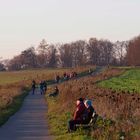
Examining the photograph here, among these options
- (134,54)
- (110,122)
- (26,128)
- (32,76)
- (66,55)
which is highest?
(66,55)

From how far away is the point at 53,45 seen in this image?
15812 centimetres

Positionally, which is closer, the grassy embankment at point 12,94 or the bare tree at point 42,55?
the grassy embankment at point 12,94

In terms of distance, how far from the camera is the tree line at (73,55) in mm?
149000

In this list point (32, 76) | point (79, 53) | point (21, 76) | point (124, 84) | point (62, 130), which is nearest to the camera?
point (62, 130)

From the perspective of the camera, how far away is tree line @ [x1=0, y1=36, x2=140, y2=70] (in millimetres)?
149000

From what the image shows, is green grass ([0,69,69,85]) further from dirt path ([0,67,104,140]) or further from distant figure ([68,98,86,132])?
distant figure ([68,98,86,132])

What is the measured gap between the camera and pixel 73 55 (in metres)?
156

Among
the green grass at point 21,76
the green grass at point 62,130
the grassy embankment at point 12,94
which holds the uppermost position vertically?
the green grass at point 62,130

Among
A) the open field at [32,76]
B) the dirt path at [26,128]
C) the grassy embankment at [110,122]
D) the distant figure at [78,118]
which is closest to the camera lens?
the grassy embankment at [110,122]

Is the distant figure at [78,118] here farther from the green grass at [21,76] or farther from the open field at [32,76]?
the green grass at [21,76]

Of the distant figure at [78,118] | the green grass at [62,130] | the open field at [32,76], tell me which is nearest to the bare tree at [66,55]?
the open field at [32,76]

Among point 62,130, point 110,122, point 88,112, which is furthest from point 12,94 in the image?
point 110,122

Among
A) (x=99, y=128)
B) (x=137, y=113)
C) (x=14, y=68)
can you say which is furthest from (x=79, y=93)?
(x=14, y=68)

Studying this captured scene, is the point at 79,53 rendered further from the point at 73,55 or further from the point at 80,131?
the point at 80,131
